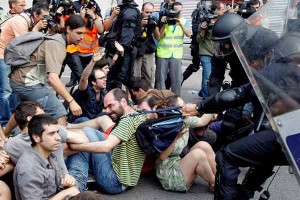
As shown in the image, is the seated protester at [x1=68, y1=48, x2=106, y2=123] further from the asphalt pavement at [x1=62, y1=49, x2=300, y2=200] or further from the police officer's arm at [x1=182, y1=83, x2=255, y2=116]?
the police officer's arm at [x1=182, y1=83, x2=255, y2=116]

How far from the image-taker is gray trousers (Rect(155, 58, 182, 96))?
23.6 feet

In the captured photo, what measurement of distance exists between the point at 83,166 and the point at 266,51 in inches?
73.1

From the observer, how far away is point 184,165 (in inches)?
168

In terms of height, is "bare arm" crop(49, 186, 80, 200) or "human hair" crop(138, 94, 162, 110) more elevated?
"human hair" crop(138, 94, 162, 110)

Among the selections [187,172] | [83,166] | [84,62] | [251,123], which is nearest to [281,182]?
[251,123]

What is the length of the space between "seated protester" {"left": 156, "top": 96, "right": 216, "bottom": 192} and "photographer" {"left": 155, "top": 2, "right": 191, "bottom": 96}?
2.88m

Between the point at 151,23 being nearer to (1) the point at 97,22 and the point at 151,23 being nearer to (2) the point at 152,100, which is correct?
(1) the point at 97,22

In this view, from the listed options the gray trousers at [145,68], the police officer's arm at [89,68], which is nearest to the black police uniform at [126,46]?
the gray trousers at [145,68]

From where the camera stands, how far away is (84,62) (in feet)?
23.3

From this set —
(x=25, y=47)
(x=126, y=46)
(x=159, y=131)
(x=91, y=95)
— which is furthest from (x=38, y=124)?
(x=126, y=46)

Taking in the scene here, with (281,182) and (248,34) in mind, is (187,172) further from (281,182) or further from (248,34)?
(248,34)

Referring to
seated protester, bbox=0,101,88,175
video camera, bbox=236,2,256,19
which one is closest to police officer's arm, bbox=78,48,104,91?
seated protester, bbox=0,101,88,175

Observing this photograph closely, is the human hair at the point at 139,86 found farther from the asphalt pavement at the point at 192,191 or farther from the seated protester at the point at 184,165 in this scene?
the seated protester at the point at 184,165

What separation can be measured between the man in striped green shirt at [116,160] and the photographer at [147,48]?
106 inches
